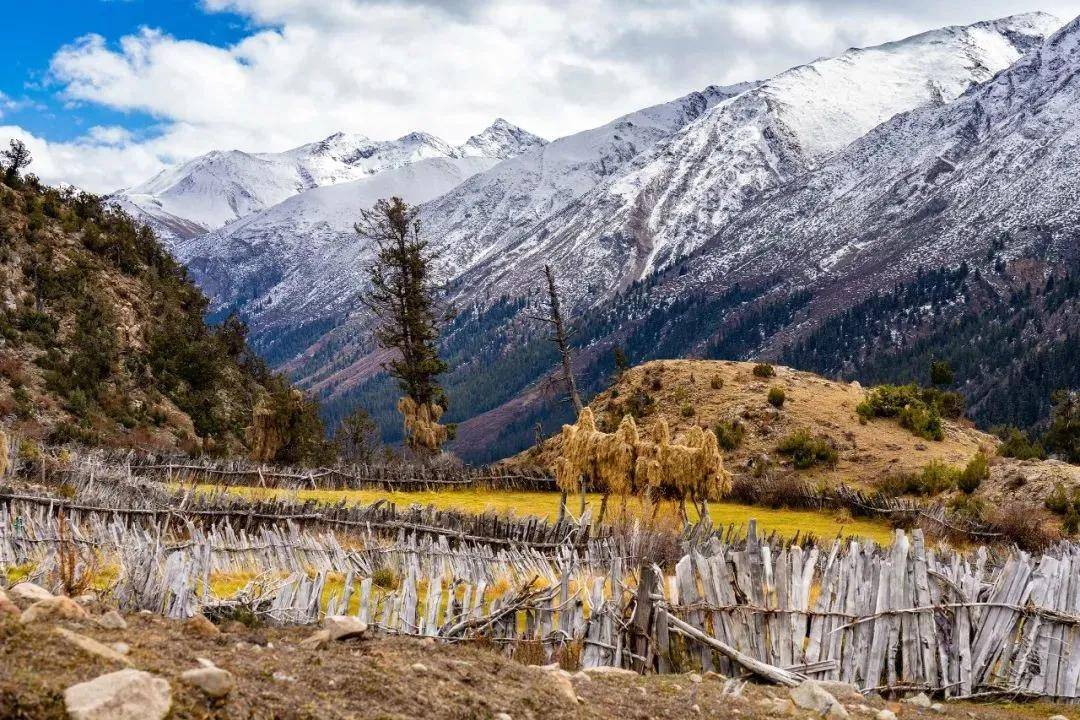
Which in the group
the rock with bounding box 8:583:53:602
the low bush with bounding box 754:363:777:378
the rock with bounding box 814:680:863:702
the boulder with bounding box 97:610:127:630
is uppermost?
the low bush with bounding box 754:363:777:378

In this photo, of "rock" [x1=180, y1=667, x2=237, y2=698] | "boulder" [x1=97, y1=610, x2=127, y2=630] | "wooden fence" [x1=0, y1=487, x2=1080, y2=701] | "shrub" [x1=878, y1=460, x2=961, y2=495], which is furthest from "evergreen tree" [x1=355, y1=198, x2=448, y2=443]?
"rock" [x1=180, y1=667, x2=237, y2=698]

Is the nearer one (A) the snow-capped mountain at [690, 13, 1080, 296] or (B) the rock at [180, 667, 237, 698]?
(B) the rock at [180, 667, 237, 698]

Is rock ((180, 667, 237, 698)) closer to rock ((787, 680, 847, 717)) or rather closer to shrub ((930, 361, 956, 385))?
rock ((787, 680, 847, 717))

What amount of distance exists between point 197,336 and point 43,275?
8.20 meters

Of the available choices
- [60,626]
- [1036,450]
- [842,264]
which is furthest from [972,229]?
[60,626]

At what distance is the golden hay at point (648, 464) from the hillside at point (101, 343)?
19.0 metres

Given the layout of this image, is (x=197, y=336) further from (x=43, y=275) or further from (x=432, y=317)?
(x=432, y=317)

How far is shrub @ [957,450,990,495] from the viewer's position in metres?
21.4

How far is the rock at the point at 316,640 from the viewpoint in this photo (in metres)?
5.39

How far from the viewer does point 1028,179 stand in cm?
16688

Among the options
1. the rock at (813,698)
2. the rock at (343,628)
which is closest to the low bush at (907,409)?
the rock at (813,698)

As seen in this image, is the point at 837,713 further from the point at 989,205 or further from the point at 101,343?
the point at 989,205

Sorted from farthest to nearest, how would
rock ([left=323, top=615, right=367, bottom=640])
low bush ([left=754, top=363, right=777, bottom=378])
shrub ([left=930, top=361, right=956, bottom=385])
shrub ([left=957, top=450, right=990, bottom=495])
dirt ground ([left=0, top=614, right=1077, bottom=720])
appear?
shrub ([left=930, top=361, right=956, bottom=385])
low bush ([left=754, top=363, right=777, bottom=378])
shrub ([left=957, top=450, right=990, bottom=495])
rock ([left=323, top=615, right=367, bottom=640])
dirt ground ([left=0, top=614, right=1077, bottom=720])

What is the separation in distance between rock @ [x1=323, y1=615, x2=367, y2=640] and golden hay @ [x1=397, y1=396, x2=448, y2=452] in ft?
86.0
